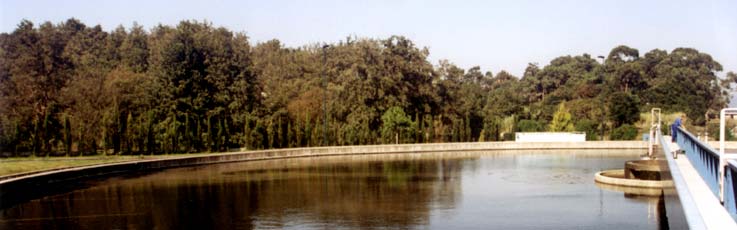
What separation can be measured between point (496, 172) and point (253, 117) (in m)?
22.1

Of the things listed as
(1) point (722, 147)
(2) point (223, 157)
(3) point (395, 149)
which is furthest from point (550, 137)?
(1) point (722, 147)

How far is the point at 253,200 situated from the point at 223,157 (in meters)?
18.2

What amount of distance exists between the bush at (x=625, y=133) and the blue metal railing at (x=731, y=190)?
2006 inches

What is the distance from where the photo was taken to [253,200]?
995 inches

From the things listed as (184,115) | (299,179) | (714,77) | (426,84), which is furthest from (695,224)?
(714,77)

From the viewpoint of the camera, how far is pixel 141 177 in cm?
3334

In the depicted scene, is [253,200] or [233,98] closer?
[253,200]

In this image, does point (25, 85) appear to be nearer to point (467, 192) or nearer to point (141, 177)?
point (141, 177)

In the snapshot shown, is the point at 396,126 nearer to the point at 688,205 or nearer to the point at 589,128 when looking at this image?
the point at 589,128

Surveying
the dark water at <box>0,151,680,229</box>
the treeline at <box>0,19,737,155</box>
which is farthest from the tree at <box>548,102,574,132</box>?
the dark water at <box>0,151,680,229</box>

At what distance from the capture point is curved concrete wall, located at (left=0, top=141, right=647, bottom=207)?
26.4 meters

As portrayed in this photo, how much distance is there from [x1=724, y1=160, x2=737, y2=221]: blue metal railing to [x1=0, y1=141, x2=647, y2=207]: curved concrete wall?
21.0m

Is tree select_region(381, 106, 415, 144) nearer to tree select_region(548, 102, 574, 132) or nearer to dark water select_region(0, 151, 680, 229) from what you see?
tree select_region(548, 102, 574, 132)

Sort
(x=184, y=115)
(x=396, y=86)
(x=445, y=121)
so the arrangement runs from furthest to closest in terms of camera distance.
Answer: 1. (x=445, y=121)
2. (x=396, y=86)
3. (x=184, y=115)
